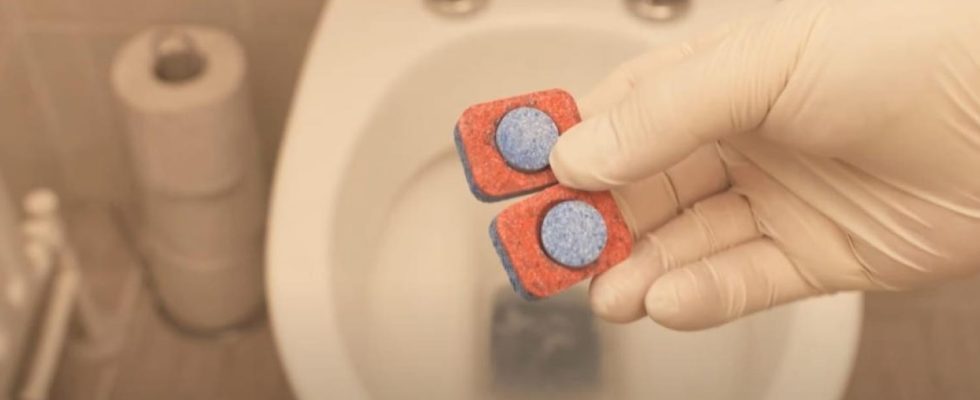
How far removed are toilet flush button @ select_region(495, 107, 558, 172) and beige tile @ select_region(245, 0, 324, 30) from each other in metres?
0.45

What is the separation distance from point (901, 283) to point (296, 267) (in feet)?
1.12

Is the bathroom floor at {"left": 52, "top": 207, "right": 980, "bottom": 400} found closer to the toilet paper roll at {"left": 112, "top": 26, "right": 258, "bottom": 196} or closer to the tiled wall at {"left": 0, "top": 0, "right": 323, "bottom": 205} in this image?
the tiled wall at {"left": 0, "top": 0, "right": 323, "bottom": 205}

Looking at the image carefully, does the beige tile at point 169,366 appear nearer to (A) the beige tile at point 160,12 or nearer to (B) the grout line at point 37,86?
(B) the grout line at point 37,86

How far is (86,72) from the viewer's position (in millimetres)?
1049

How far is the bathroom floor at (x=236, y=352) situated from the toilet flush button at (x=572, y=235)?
57cm

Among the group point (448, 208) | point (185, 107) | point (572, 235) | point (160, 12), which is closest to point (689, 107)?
point (572, 235)

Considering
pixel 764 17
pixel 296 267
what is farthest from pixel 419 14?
pixel 764 17

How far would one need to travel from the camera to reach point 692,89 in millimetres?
538

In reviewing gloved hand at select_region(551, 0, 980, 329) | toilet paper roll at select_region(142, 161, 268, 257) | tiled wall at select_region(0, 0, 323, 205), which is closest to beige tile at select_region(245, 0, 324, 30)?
tiled wall at select_region(0, 0, 323, 205)

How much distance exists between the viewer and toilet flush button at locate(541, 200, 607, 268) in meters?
0.56

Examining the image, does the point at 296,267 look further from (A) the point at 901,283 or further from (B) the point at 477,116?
(A) the point at 901,283

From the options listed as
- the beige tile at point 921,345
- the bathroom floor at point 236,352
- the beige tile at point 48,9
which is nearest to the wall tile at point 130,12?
the beige tile at point 48,9

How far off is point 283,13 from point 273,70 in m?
0.07

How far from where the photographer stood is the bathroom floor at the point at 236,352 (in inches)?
42.5
